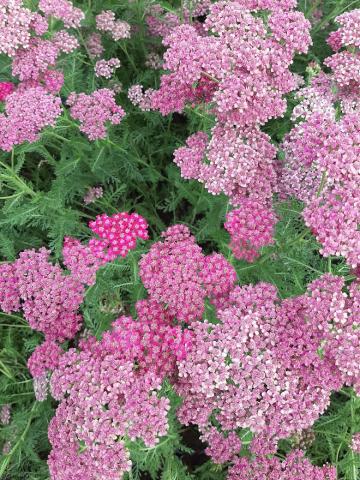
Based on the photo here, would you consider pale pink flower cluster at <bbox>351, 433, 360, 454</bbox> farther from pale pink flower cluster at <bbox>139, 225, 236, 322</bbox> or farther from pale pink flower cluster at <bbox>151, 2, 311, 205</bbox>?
pale pink flower cluster at <bbox>151, 2, 311, 205</bbox>

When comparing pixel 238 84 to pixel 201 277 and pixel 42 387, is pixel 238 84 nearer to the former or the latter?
pixel 201 277

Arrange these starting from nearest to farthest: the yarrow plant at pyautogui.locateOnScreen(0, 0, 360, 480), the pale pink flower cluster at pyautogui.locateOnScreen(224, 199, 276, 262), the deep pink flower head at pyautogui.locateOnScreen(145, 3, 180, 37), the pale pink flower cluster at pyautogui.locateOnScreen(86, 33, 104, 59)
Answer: the yarrow plant at pyautogui.locateOnScreen(0, 0, 360, 480), the pale pink flower cluster at pyautogui.locateOnScreen(224, 199, 276, 262), the pale pink flower cluster at pyautogui.locateOnScreen(86, 33, 104, 59), the deep pink flower head at pyautogui.locateOnScreen(145, 3, 180, 37)

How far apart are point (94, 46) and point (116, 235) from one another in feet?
9.51

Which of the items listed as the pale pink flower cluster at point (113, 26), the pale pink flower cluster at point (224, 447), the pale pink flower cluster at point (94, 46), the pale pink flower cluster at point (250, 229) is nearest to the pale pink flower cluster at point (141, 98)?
the pale pink flower cluster at point (113, 26)

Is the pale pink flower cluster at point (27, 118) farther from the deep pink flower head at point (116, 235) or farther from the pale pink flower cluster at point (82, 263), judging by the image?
the pale pink flower cluster at point (82, 263)

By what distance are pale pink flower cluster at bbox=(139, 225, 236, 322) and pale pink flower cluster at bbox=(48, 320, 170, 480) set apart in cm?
46

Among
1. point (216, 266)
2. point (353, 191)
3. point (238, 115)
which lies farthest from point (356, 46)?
point (216, 266)

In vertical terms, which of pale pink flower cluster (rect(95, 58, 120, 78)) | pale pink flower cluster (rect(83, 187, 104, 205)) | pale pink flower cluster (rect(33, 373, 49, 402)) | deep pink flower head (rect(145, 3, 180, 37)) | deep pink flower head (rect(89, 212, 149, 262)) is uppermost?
deep pink flower head (rect(145, 3, 180, 37))

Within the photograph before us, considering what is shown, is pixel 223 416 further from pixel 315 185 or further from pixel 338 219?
pixel 315 185

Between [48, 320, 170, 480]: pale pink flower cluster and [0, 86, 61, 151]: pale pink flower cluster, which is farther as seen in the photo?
[0, 86, 61, 151]: pale pink flower cluster

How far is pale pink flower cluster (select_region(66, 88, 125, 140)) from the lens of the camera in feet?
14.5

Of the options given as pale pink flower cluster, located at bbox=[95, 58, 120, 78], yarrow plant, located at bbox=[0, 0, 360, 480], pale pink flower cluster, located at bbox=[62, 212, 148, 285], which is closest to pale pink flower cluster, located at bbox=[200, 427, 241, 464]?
yarrow plant, located at bbox=[0, 0, 360, 480]

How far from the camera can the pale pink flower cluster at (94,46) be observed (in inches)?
216

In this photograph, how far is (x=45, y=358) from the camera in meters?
3.93
